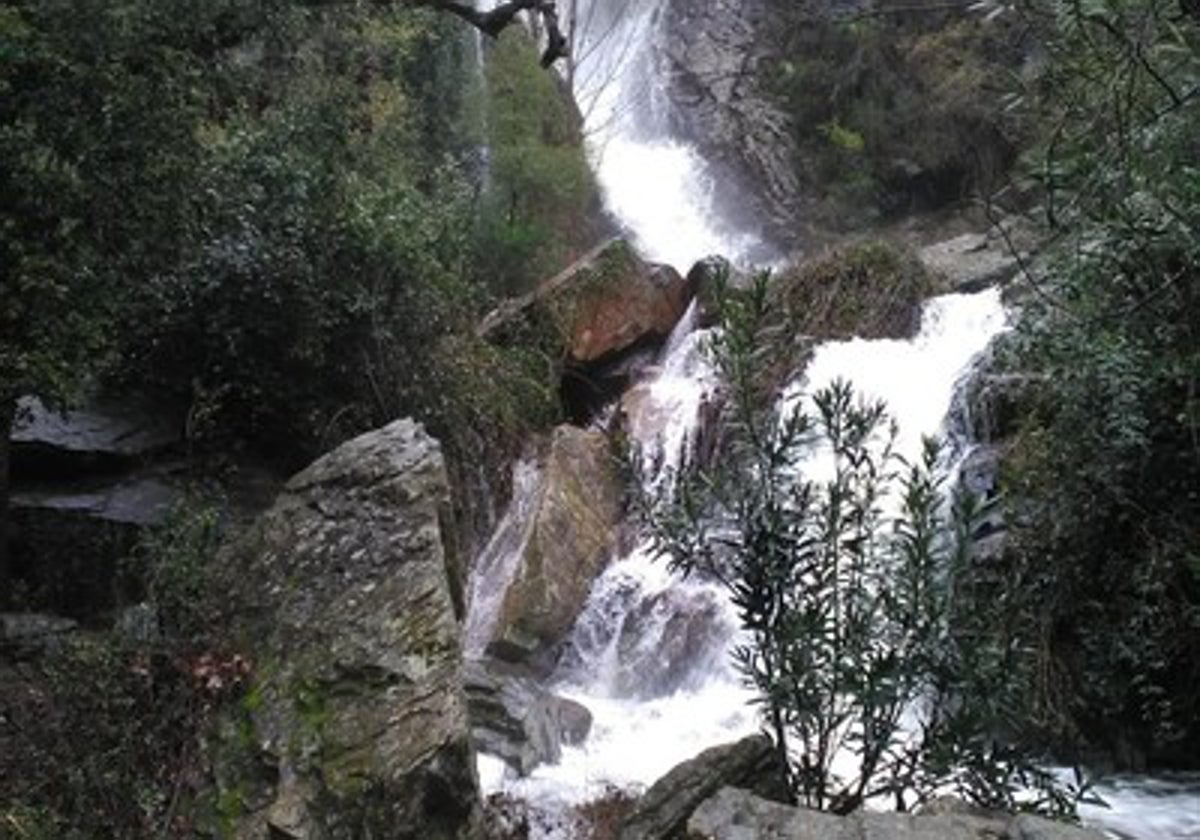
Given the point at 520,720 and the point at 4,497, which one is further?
the point at 520,720

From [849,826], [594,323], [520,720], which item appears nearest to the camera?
[849,826]

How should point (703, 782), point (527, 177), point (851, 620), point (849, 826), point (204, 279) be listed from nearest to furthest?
point (849, 826)
point (851, 620)
point (703, 782)
point (204, 279)
point (527, 177)

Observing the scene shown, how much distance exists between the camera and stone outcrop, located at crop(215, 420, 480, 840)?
5.19m

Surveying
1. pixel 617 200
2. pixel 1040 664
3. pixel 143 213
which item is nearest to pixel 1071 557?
pixel 1040 664

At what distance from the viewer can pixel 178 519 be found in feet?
23.1

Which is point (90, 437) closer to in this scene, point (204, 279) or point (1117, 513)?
point (204, 279)

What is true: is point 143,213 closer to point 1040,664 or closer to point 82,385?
point 82,385

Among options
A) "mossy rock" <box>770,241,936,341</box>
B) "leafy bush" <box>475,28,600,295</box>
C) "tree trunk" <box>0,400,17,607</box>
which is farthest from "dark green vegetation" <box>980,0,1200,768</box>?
"leafy bush" <box>475,28,600,295</box>

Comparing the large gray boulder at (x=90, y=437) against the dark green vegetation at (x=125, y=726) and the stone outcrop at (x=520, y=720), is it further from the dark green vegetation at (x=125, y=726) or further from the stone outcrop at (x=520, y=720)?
the stone outcrop at (x=520, y=720)

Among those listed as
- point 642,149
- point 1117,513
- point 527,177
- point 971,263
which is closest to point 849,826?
point 1117,513

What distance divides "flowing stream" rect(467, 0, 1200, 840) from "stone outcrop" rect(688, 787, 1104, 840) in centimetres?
106

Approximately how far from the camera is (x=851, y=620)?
5.03 metres

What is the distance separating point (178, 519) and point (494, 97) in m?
11.0

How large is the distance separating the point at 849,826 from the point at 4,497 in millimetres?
5533
